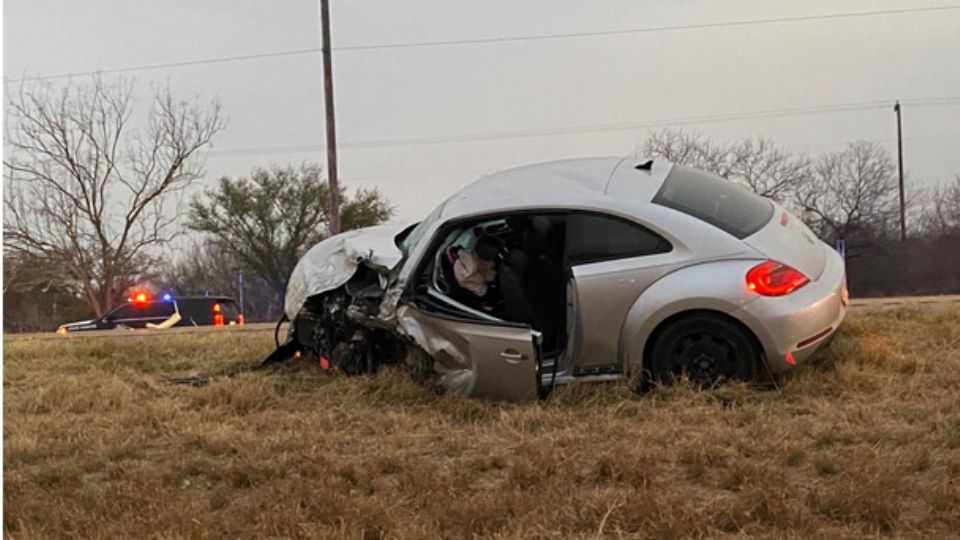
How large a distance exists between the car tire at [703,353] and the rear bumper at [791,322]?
99 mm

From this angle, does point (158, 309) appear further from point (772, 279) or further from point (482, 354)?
point (772, 279)

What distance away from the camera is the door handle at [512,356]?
487cm

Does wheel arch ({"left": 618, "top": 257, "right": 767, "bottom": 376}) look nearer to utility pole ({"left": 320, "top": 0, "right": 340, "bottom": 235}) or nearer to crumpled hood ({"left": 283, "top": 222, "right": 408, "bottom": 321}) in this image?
crumpled hood ({"left": 283, "top": 222, "right": 408, "bottom": 321})

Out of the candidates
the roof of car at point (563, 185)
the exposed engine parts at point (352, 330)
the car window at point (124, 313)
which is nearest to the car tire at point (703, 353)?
the roof of car at point (563, 185)

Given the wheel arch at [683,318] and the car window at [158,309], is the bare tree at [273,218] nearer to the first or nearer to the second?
the car window at [158,309]

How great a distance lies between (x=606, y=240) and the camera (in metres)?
5.15

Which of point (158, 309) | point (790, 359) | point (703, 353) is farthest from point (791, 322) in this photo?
point (158, 309)

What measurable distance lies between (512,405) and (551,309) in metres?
0.85

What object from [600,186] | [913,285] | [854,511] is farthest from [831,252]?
[913,285]

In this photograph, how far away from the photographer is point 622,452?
3744 mm

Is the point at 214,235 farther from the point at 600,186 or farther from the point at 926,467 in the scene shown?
the point at 926,467

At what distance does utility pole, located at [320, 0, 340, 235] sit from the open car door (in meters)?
16.8

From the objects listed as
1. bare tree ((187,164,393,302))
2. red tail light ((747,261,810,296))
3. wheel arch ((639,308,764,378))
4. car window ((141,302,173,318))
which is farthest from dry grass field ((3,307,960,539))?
bare tree ((187,164,393,302))

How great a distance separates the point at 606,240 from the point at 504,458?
1.80 metres
